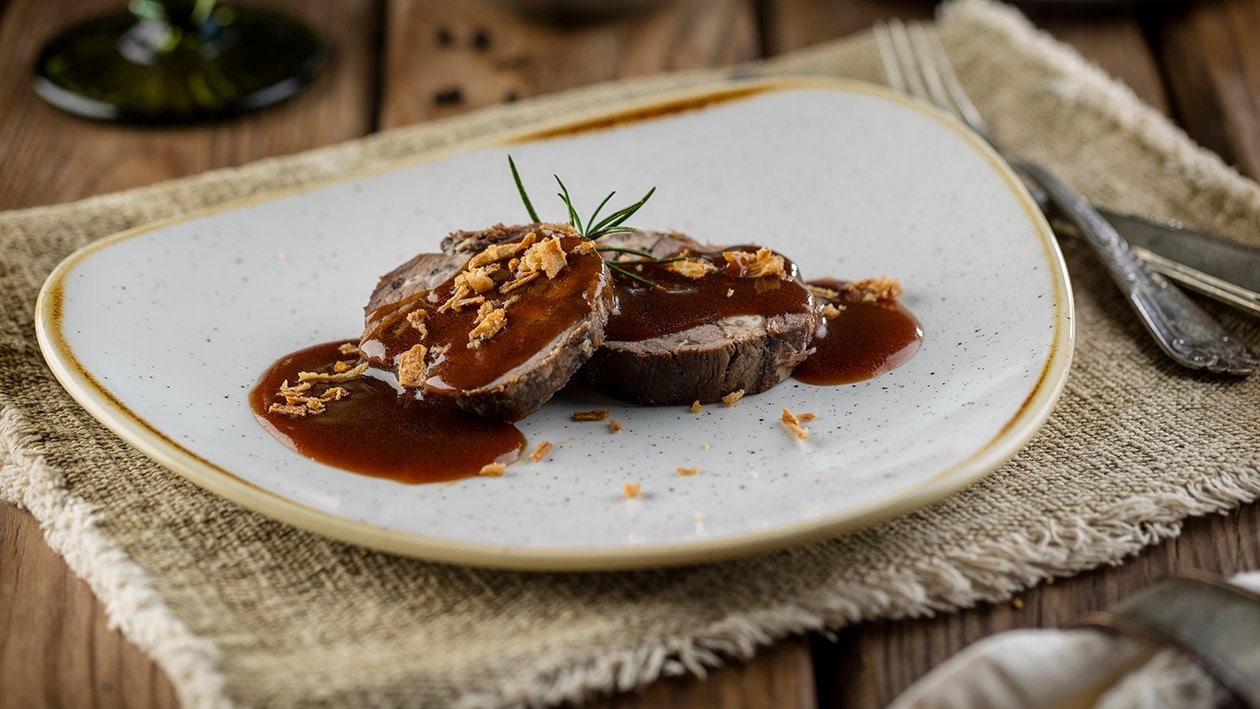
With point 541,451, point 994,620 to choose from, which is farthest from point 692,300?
point 994,620

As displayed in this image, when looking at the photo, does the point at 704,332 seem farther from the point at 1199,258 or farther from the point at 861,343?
the point at 1199,258

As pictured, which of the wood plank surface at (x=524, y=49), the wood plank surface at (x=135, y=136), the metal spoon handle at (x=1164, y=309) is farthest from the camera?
the wood plank surface at (x=524, y=49)

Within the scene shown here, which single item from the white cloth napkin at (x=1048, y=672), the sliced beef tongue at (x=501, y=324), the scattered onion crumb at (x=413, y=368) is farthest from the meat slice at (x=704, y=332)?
the white cloth napkin at (x=1048, y=672)

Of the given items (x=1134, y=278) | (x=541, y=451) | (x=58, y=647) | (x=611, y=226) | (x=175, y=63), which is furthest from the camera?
(x=175, y=63)

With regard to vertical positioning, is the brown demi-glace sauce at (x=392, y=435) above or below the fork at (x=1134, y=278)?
below

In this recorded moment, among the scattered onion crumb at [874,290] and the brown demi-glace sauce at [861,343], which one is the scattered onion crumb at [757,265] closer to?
the brown demi-glace sauce at [861,343]

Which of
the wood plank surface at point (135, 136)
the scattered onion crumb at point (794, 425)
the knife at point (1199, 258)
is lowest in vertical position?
the wood plank surface at point (135, 136)

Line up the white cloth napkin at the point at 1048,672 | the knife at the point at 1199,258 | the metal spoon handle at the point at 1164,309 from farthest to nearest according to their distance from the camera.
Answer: the knife at the point at 1199,258
the metal spoon handle at the point at 1164,309
the white cloth napkin at the point at 1048,672

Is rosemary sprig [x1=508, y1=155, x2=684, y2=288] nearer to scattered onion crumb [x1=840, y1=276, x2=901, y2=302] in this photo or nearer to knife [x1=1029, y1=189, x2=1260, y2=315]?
scattered onion crumb [x1=840, y1=276, x2=901, y2=302]

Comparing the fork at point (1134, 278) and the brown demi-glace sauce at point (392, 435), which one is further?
the fork at point (1134, 278)
